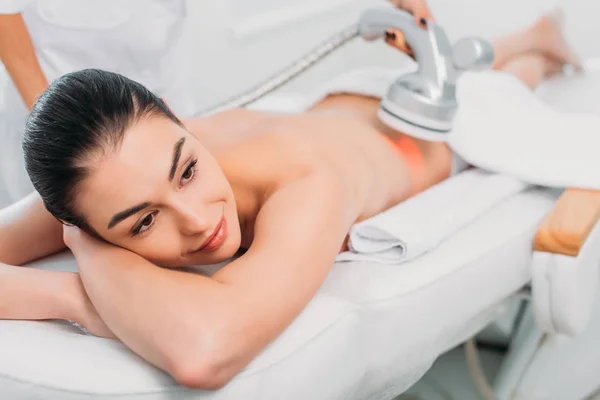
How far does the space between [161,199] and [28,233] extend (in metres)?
0.34

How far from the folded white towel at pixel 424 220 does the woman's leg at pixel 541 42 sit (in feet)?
1.76

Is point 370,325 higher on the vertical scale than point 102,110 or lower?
lower

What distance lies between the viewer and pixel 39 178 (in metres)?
0.79

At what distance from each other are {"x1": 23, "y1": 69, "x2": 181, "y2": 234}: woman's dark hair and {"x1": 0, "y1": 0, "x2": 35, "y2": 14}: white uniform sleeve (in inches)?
17.5

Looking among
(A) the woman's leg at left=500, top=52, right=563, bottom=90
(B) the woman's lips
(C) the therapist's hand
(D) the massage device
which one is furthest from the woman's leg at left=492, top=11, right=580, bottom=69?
(B) the woman's lips

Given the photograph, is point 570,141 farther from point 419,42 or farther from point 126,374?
point 126,374

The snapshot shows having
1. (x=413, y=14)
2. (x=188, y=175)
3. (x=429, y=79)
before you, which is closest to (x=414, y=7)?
(x=413, y=14)

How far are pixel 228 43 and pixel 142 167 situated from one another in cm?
128

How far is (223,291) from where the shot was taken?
0.77 meters

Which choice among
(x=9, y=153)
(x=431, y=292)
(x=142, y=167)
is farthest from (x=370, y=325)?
(x=9, y=153)

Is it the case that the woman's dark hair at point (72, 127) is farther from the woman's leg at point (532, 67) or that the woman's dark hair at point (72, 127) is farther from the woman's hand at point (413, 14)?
the woman's leg at point (532, 67)

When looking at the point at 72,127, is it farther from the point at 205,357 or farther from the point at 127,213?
the point at 205,357

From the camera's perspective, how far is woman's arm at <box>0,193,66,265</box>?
3.24 feet

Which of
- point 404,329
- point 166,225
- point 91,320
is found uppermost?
point 166,225
